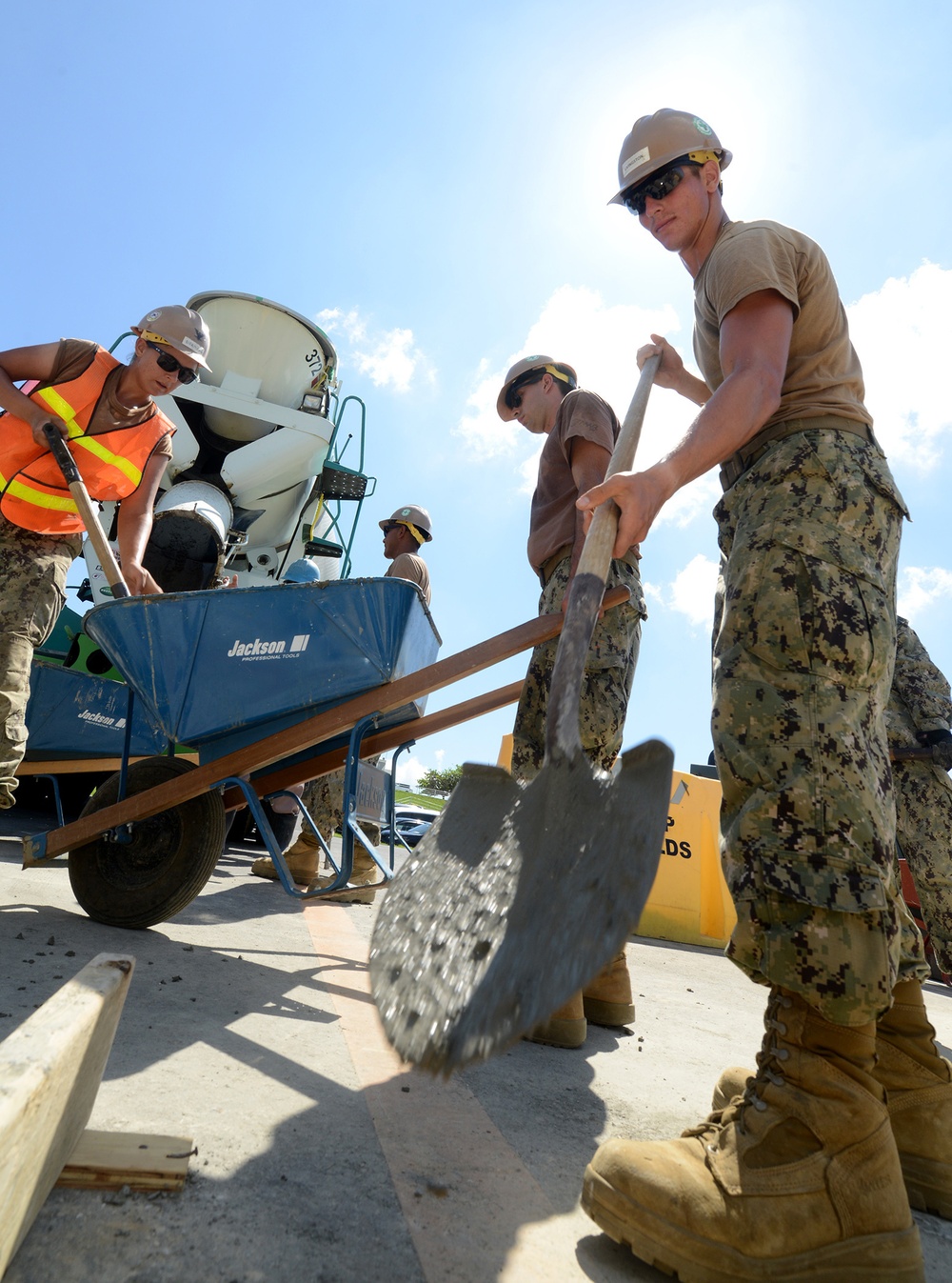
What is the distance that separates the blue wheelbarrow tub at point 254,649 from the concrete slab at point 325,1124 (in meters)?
0.76

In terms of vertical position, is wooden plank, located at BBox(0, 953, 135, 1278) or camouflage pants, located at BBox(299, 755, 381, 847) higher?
camouflage pants, located at BBox(299, 755, 381, 847)

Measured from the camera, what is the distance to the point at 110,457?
3117 mm

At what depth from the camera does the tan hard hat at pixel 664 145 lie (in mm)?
1679

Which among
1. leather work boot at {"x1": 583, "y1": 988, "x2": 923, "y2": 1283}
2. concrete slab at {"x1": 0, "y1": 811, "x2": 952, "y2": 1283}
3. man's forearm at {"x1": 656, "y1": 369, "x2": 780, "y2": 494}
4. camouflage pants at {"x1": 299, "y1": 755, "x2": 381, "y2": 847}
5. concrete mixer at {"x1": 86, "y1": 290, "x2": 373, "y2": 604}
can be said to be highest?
concrete mixer at {"x1": 86, "y1": 290, "x2": 373, "y2": 604}

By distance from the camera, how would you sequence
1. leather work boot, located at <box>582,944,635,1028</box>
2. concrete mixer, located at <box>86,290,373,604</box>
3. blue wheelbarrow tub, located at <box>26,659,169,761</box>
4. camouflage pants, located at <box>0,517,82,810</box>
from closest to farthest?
leather work boot, located at <box>582,944,635,1028</box> < camouflage pants, located at <box>0,517,82,810</box> < blue wheelbarrow tub, located at <box>26,659,169,761</box> < concrete mixer, located at <box>86,290,373,604</box>

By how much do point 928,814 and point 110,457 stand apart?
10.7ft

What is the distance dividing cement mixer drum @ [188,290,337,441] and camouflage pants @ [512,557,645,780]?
5999mm

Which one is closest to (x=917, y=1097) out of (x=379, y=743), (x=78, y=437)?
(x=379, y=743)

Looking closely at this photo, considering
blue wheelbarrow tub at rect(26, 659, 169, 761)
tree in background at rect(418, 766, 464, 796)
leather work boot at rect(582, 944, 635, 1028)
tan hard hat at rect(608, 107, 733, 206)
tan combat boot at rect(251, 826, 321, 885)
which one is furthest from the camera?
tree in background at rect(418, 766, 464, 796)

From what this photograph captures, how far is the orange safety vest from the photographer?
2889mm

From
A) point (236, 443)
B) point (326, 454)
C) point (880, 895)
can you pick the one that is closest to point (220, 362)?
point (236, 443)

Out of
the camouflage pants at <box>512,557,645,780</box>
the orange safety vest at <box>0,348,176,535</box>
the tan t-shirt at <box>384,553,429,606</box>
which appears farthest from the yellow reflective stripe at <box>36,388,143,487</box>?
the camouflage pants at <box>512,557,645,780</box>

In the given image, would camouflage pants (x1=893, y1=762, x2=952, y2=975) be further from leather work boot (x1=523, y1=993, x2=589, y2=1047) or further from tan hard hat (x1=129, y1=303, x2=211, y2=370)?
tan hard hat (x1=129, y1=303, x2=211, y2=370)

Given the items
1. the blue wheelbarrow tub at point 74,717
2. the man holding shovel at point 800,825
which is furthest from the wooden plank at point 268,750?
the blue wheelbarrow tub at point 74,717
